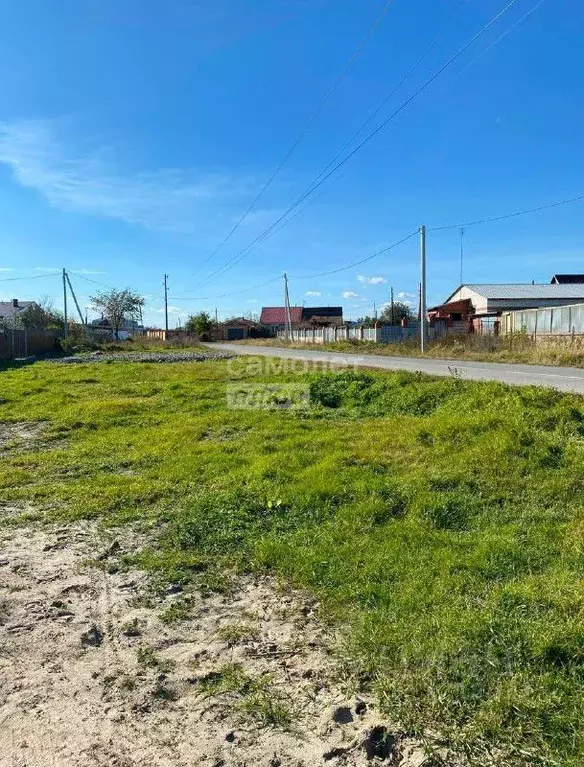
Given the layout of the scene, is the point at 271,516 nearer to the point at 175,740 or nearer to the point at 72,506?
the point at 72,506

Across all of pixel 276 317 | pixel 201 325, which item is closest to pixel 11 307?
pixel 201 325

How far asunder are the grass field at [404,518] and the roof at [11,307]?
50.5m

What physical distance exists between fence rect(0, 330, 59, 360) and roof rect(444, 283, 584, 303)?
3696cm

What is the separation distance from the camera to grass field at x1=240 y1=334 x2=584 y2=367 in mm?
20578

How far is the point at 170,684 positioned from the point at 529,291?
54.0 m

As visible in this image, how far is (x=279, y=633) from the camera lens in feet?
10.1

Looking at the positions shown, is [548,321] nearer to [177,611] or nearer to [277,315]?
[177,611]

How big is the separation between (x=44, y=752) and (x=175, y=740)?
0.51 metres

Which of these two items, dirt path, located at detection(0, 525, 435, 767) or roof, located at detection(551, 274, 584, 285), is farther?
roof, located at detection(551, 274, 584, 285)

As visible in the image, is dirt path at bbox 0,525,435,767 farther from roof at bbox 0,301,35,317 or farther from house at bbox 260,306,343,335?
house at bbox 260,306,343,335

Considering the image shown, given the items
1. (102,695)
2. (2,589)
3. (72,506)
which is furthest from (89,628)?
(72,506)

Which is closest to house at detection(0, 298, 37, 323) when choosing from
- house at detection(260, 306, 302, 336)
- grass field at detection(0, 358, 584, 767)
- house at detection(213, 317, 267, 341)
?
house at detection(213, 317, 267, 341)

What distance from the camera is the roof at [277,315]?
91375 millimetres

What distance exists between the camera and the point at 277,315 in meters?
93.9
